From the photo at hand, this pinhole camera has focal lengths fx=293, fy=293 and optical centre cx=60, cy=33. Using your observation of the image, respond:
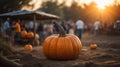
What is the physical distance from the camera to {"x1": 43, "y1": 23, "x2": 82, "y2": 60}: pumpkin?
1091cm

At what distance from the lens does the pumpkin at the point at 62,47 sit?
430 inches

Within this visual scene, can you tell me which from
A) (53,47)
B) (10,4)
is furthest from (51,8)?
(53,47)

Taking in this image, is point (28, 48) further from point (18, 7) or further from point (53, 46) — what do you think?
point (18, 7)

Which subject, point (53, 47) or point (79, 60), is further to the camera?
point (53, 47)

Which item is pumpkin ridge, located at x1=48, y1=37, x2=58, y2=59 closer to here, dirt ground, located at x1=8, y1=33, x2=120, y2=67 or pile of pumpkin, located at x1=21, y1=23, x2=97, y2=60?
pile of pumpkin, located at x1=21, y1=23, x2=97, y2=60

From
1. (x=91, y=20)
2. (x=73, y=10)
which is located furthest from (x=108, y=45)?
(x=73, y=10)

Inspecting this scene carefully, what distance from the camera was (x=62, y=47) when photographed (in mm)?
10906

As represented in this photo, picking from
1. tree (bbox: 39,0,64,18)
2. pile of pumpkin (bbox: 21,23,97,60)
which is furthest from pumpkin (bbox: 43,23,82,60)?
tree (bbox: 39,0,64,18)

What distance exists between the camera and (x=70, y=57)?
11.1 m

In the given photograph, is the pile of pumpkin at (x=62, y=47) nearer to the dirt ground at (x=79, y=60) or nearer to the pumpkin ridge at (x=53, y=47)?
the pumpkin ridge at (x=53, y=47)

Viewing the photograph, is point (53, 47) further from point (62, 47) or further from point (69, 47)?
point (69, 47)

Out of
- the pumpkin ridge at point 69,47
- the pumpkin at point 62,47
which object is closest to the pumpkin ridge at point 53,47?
the pumpkin at point 62,47

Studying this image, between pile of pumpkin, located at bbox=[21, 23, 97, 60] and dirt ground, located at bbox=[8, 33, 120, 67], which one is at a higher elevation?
Result: pile of pumpkin, located at bbox=[21, 23, 97, 60]

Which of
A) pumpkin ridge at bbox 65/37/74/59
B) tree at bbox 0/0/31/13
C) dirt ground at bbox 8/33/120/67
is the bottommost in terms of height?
dirt ground at bbox 8/33/120/67
